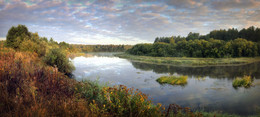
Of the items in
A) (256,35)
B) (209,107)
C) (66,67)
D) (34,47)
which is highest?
(256,35)

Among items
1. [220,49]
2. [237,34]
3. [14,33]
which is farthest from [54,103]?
[237,34]

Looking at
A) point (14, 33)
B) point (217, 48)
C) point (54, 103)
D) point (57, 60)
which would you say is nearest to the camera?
point (54, 103)

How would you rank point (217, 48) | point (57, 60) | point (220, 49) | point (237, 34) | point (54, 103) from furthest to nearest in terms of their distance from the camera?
1. point (237, 34)
2. point (217, 48)
3. point (220, 49)
4. point (57, 60)
5. point (54, 103)

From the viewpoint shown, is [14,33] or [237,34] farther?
[237,34]

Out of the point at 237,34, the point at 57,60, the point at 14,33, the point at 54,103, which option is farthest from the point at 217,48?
the point at 14,33

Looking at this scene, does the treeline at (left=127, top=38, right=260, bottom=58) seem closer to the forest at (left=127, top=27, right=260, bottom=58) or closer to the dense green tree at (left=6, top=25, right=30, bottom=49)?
the forest at (left=127, top=27, right=260, bottom=58)

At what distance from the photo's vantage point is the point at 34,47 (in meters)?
22.8

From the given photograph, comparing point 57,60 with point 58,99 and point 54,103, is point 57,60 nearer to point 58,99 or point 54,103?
point 58,99

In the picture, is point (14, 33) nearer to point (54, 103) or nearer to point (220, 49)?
point (54, 103)

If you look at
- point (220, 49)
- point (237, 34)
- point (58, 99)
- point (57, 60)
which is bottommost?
point (58, 99)

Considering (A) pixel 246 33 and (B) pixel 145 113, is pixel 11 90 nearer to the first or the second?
(B) pixel 145 113

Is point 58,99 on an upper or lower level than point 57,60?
lower

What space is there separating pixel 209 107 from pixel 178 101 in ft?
7.54

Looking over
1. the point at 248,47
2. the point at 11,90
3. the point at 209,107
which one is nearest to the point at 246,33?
the point at 248,47
